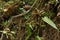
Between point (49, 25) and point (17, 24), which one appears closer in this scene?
point (49, 25)

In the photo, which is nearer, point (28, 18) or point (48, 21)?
point (48, 21)

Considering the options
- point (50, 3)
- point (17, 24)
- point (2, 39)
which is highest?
point (50, 3)

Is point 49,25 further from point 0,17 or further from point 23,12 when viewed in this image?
point 0,17

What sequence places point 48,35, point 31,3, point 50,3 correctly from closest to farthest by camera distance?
point 48,35
point 50,3
point 31,3

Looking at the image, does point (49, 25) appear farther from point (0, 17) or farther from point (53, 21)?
point (0, 17)

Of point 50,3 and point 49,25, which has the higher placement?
point 50,3

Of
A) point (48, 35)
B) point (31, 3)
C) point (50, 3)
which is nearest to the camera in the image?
point (48, 35)

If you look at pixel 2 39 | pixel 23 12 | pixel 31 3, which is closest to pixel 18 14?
pixel 23 12

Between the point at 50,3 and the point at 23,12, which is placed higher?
the point at 50,3

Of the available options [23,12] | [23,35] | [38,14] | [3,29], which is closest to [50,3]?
[38,14]

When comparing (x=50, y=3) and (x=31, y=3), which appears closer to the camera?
(x=50, y=3)
